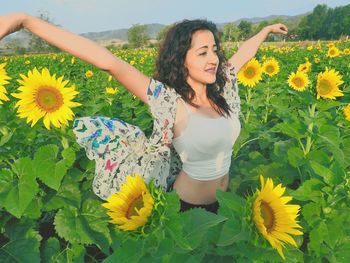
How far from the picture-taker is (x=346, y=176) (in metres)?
2.09

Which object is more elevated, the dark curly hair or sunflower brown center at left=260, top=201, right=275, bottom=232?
the dark curly hair

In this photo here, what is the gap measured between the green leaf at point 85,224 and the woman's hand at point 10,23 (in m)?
1.01

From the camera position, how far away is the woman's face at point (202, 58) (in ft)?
9.75

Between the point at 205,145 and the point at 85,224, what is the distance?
3.04ft

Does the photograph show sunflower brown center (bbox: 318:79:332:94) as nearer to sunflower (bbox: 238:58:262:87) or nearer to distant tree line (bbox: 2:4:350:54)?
sunflower (bbox: 238:58:262:87)

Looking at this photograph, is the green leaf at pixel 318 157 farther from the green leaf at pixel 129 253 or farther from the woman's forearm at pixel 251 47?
the green leaf at pixel 129 253

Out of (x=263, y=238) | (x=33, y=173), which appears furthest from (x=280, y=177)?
(x=33, y=173)

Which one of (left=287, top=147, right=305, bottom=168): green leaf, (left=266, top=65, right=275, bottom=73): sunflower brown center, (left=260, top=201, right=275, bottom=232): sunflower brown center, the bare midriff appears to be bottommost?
(left=266, top=65, right=275, bottom=73): sunflower brown center

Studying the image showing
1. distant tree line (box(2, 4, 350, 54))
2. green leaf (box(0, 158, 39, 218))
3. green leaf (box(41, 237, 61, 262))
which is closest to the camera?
green leaf (box(0, 158, 39, 218))

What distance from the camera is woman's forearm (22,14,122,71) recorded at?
242 centimetres

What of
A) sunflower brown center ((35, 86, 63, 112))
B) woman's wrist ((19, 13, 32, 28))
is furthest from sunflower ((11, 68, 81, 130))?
woman's wrist ((19, 13, 32, 28))

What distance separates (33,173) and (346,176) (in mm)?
1571

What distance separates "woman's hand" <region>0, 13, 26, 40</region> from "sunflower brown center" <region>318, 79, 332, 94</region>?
A: 2.12m

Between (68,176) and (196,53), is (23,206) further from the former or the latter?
(196,53)
